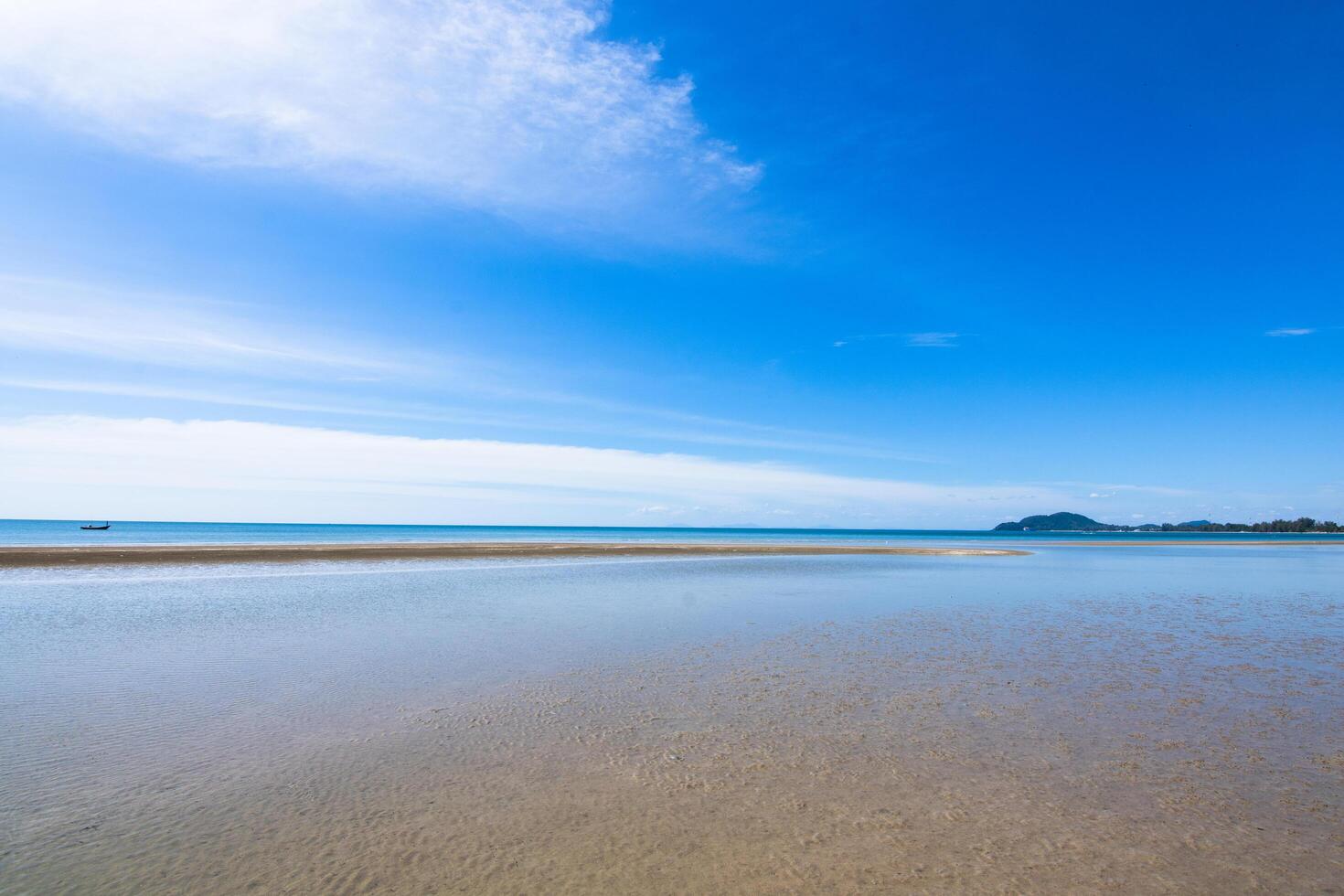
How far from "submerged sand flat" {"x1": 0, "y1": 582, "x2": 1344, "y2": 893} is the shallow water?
0.12ft

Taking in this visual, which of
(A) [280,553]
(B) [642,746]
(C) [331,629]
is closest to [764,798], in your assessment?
(B) [642,746]

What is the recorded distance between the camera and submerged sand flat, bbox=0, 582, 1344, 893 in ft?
17.3

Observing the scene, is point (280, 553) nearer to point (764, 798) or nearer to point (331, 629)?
point (331, 629)

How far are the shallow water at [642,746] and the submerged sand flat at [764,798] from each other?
0.04 meters

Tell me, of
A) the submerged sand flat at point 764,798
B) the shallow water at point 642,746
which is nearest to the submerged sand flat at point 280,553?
the shallow water at point 642,746

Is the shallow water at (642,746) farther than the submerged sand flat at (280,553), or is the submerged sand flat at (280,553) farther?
the submerged sand flat at (280,553)

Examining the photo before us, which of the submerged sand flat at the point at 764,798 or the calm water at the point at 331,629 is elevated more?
the calm water at the point at 331,629

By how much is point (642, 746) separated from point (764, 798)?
1.99 metres

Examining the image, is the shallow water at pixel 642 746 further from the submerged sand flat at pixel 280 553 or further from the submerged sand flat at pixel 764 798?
the submerged sand flat at pixel 280 553

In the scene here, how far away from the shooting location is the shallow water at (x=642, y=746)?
5.50m

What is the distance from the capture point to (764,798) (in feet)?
22.1

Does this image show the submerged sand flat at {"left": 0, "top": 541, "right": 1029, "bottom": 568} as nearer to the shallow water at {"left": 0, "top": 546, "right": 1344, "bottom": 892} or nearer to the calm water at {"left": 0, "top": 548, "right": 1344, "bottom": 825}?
A: the calm water at {"left": 0, "top": 548, "right": 1344, "bottom": 825}

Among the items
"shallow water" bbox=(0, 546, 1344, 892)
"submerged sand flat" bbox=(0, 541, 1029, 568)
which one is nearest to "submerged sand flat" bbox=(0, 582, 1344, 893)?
"shallow water" bbox=(0, 546, 1344, 892)

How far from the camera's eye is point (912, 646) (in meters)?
14.9
